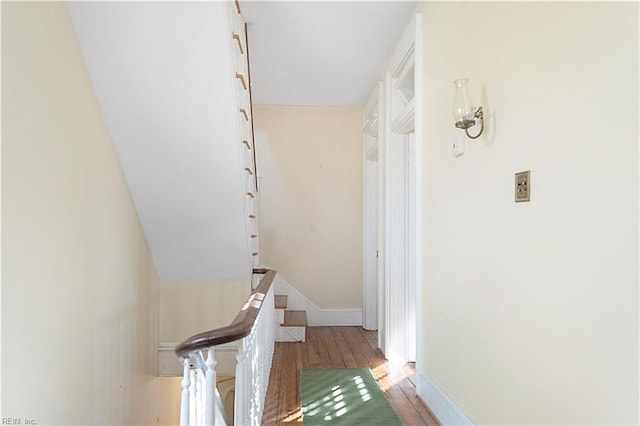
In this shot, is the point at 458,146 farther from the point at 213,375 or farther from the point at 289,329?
the point at 289,329

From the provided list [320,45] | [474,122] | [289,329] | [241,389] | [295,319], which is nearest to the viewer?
[241,389]

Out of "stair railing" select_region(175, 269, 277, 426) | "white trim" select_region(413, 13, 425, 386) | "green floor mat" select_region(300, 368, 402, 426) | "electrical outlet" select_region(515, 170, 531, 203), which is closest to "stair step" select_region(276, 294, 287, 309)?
"green floor mat" select_region(300, 368, 402, 426)

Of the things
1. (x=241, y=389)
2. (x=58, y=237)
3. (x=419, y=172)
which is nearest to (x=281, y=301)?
(x=419, y=172)

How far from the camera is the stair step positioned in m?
4.29

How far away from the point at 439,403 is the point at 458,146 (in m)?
1.40

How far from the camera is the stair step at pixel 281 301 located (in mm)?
4290

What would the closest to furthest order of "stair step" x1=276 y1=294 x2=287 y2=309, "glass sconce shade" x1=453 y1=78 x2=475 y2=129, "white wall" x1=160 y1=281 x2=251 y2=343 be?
"glass sconce shade" x1=453 y1=78 x2=475 y2=129, "white wall" x1=160 y1=281 x2=251 y2=343, "stair step" x1=276 y1=294 x2=287 y2=309

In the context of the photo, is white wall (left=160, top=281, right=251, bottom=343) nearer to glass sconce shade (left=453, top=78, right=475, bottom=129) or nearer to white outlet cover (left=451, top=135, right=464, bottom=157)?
white outlet cover (left=451, top=135, right=464, bottom=157)

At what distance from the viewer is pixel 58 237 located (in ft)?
7.17

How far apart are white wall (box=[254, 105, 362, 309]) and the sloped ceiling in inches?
50.9

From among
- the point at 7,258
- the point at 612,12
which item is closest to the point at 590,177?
the point at 612,12

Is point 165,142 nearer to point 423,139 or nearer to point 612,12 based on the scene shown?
point 423,139

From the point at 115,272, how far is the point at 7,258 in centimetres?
119

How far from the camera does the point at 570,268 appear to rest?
1.33 m
